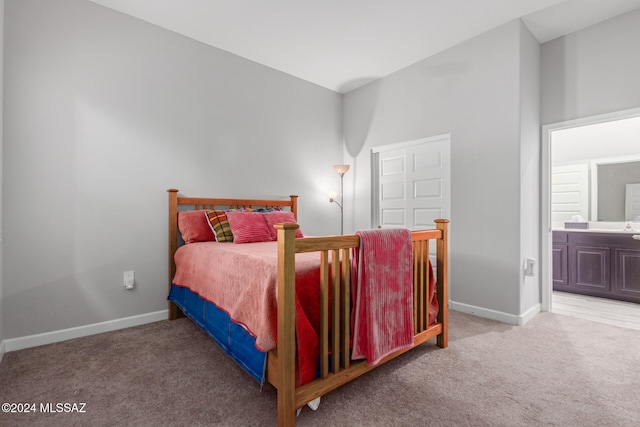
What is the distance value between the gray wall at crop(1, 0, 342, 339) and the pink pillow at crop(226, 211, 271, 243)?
0.52 m

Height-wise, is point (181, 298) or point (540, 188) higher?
point (540, 188)

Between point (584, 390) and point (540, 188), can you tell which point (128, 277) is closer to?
point (584, 390)

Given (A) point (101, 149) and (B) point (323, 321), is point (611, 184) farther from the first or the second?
(A) point (101, 149)

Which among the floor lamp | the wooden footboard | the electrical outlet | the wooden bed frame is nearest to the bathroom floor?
the wooden bed frame

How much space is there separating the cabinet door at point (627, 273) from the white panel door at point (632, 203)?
690 millimetres

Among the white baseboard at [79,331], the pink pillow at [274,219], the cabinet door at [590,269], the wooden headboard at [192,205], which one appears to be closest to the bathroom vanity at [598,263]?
the cabinet door at [590,269]

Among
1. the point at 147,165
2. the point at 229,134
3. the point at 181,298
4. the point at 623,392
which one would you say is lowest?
the point at 623,392

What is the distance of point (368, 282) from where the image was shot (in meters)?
1.57

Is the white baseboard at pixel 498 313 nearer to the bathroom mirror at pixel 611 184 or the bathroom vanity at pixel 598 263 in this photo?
the bathroom vanity at pixel 598 263

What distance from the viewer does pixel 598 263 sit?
3.47m

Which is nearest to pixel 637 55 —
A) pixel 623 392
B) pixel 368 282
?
pixel 623 392

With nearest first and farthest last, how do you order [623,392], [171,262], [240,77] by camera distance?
[623,392]
[171,262]
[240,77]

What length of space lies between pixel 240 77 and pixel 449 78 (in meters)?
2.24

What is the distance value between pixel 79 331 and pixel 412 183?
11.5 ft
